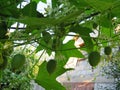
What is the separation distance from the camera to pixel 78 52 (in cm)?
63

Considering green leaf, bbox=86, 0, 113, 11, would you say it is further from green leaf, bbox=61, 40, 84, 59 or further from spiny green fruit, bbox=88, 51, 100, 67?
green leaf, bbox=61, 40, 84, 59

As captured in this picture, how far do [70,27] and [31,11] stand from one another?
0.07m

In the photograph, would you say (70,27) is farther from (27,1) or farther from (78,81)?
(78,81)

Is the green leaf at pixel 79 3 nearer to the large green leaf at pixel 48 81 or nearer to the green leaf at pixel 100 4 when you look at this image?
the green leaf at pixel 100 4

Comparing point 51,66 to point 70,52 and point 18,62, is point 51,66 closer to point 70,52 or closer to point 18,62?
point 18,62

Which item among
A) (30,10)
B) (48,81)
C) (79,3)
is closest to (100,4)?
(79,3)

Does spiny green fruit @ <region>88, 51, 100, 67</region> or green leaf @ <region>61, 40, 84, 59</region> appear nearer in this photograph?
spiny green fruit @ <region>88, 51, 100, 67</region>

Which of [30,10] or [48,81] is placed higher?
[30,10]

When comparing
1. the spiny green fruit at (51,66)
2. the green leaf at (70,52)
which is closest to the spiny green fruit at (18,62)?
the spiny green fruit at (51,66)

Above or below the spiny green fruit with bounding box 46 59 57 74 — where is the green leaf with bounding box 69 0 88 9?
above

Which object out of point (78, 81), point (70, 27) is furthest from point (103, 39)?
point (78, 81)

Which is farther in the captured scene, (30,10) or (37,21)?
(30,10)

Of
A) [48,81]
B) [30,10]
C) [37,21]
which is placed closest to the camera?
[37,21]

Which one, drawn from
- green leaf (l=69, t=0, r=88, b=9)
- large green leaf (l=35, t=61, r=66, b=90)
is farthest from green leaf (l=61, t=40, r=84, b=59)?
green leaf (l=69, t=0, r=88, b=9)
